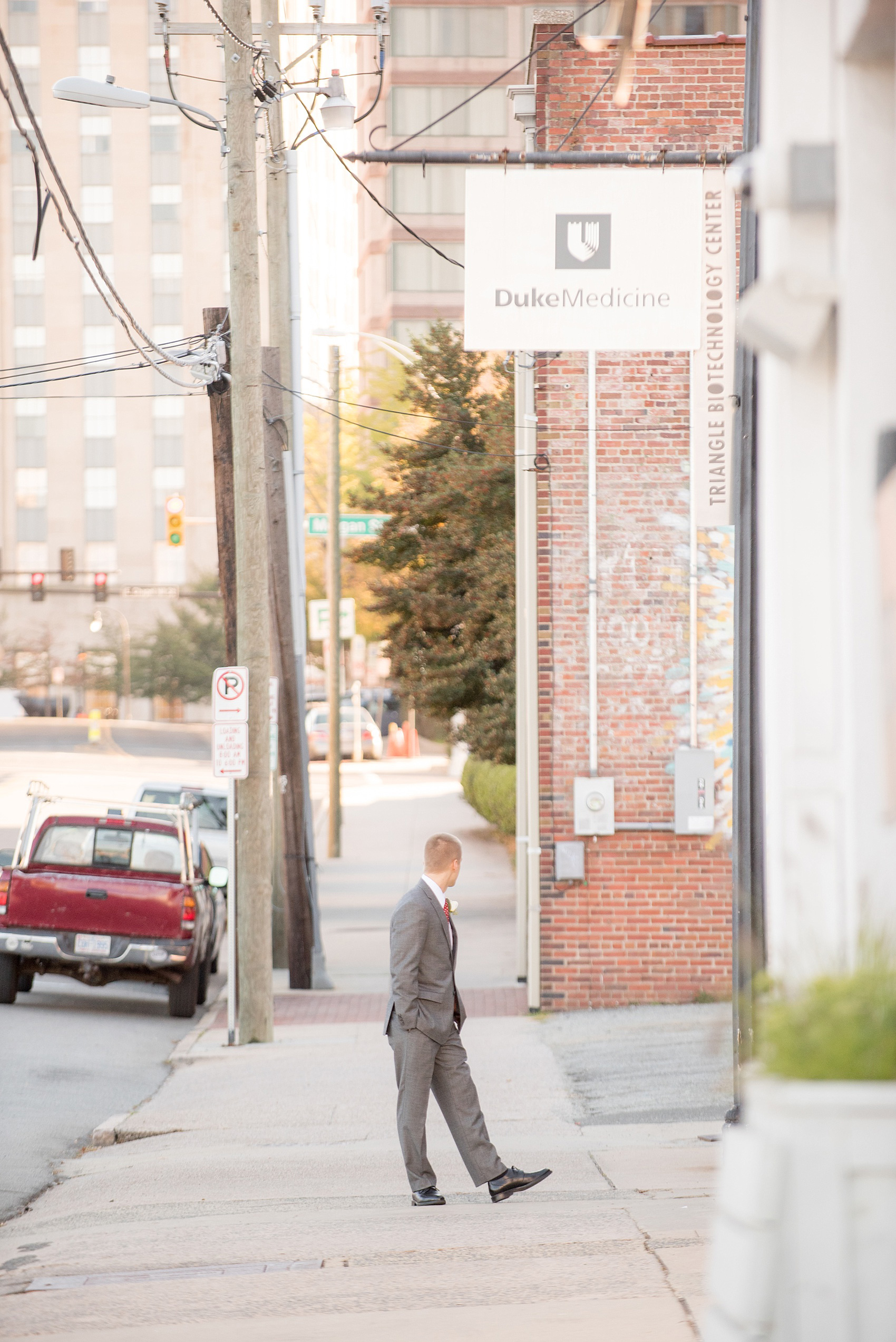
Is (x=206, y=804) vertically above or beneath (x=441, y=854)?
beneath

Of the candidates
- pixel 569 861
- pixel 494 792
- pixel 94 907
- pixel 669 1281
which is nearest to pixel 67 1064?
pixel 94 907

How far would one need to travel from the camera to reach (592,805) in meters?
14.0

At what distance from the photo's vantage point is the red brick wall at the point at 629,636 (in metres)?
14.1

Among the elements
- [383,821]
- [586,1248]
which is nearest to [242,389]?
[586,1248]

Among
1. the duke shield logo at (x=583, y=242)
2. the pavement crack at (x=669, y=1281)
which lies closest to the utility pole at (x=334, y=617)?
the duke shield logo at (x=583, y=242)

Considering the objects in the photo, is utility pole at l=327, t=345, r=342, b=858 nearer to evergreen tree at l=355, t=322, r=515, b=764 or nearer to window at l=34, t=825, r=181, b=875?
evergreen tree at l=355, t=322, r=515, b=764

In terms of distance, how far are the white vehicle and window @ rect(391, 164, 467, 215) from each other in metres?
47.0

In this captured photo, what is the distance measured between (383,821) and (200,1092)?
2325cm

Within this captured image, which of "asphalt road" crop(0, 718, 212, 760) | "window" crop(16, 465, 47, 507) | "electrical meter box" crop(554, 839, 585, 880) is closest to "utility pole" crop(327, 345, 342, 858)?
"electrical meter box" crop(554, 839, 585, 880)

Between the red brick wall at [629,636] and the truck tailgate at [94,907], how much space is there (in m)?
3.30

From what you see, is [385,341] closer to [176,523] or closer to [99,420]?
[176,523]

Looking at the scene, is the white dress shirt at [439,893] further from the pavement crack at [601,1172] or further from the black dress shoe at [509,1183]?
the pavement crack at [601,1172]

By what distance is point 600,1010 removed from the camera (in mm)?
14086

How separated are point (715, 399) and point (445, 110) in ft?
180
